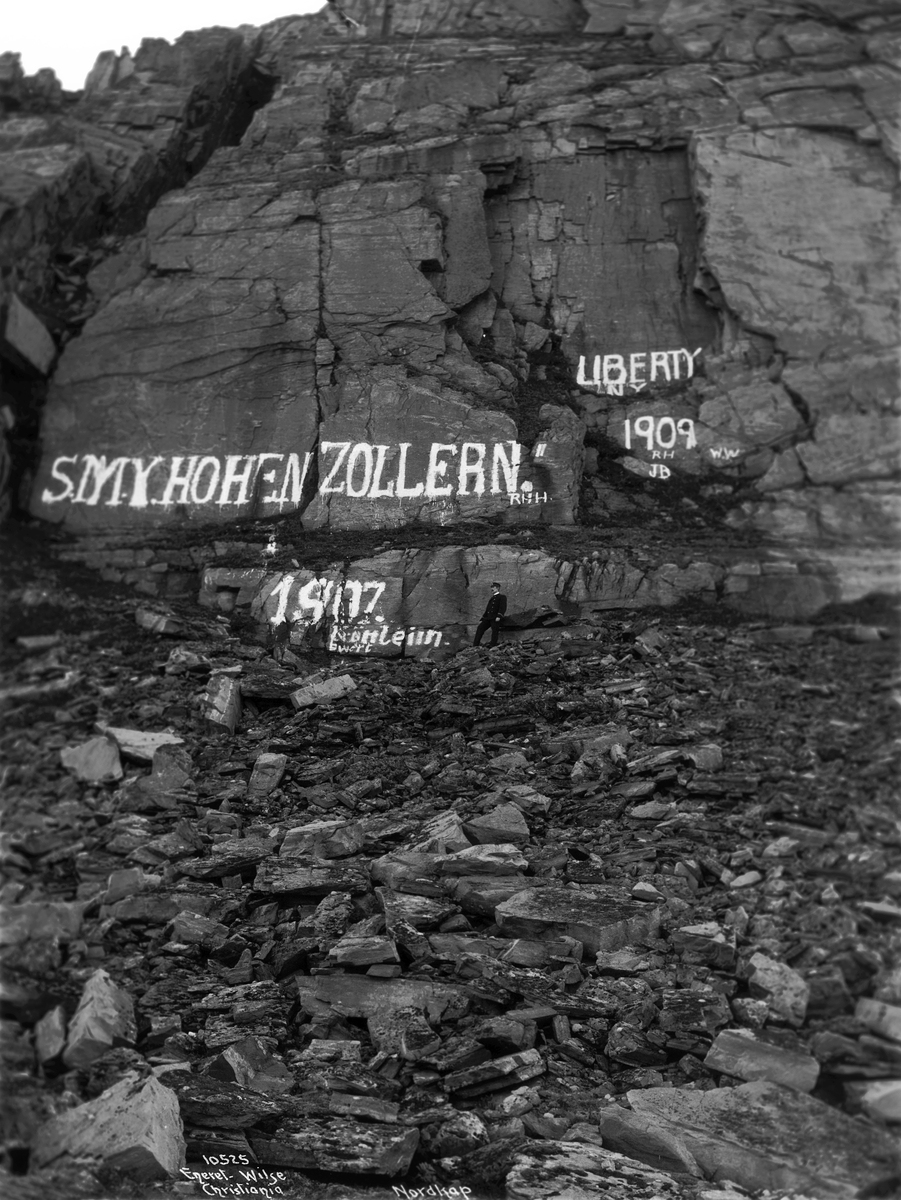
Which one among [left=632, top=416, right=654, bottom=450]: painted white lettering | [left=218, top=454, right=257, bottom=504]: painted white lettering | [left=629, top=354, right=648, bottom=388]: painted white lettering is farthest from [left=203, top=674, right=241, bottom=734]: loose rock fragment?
[left=629, top=354, right=648, bottom=388]: painted white lettering

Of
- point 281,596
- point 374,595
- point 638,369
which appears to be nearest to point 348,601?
point 374,595

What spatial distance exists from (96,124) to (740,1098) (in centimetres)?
1424

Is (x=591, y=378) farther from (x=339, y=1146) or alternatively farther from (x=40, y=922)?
(x=339, y=1146)

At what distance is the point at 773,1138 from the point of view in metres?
6.59

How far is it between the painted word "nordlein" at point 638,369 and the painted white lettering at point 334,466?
2925 millimetres

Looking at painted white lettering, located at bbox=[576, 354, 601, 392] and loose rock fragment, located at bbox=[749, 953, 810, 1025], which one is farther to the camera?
painted white lettering, located at bbox=[576, 354, 601, 392]

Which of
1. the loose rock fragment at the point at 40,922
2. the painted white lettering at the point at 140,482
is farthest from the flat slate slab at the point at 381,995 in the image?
the painted white lettering at the point at 140,482

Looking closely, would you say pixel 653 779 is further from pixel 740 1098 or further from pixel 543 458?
pixel 543 458

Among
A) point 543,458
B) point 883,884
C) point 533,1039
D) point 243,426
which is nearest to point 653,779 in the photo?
point 883,884

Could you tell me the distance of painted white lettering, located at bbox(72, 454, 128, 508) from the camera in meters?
12.4

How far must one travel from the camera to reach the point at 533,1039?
6980mm

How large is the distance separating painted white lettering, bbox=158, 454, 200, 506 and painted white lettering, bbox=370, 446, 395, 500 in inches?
73.1

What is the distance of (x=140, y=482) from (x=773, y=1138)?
9.09 metres

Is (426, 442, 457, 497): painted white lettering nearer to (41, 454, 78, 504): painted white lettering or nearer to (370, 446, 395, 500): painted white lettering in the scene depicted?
(370, 446, 395, 500): painted white lettering
